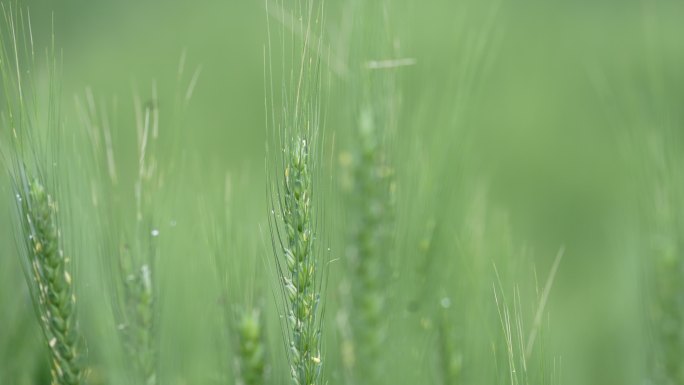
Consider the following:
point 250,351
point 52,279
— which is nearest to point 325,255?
point 250,351

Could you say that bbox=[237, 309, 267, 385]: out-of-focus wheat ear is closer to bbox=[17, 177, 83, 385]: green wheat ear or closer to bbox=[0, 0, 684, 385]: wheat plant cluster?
bbox=[0, 0, 684, 385]: wheat plant cluster

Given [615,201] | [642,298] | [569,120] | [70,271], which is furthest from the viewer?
[569,120]

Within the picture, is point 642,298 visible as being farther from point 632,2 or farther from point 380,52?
point 632,2

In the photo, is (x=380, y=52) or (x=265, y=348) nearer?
(x=265, y=348)

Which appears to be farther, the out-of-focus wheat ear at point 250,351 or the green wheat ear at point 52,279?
the out-of-focus wheat ear at point 250,351

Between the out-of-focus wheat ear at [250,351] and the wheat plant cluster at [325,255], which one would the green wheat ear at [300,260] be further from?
the out-of-focus wheat ear at [250,351]

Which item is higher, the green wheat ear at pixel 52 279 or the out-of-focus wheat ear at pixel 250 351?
the green wheat ear at pixel 52 279

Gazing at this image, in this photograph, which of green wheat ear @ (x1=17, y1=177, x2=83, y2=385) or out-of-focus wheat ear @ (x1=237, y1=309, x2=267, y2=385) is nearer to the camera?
green wheat ear @ (x1=17, y1=177, x2=83, y2=385)

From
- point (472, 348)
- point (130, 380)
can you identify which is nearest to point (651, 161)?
point (472, 348)

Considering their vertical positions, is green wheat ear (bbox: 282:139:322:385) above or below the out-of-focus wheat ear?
above

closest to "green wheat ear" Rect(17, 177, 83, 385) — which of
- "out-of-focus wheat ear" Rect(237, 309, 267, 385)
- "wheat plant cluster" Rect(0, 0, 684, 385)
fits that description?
"wheat plant cluster" Rect(0, 0, 684, 385)

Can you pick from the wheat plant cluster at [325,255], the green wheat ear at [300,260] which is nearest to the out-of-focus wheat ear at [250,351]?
the wheat plant cluster at [325,255]
